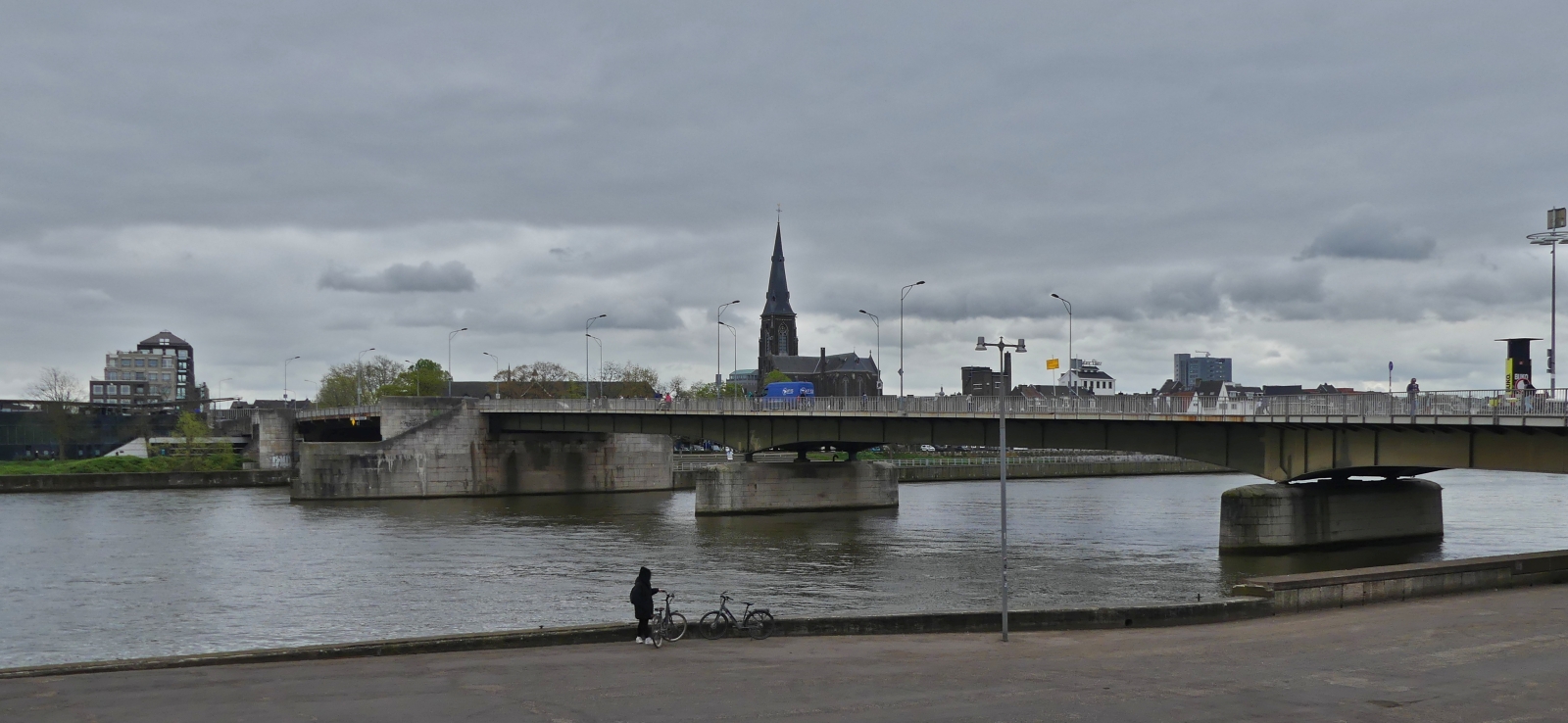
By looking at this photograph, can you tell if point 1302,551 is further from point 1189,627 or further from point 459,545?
point 459,545

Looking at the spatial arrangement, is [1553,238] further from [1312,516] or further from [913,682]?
[913,682]

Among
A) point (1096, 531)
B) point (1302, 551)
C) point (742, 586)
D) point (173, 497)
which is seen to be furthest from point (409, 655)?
point (173, 497)

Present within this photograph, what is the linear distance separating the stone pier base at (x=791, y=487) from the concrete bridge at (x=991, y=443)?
0.36 feet

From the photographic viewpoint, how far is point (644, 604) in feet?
86.1

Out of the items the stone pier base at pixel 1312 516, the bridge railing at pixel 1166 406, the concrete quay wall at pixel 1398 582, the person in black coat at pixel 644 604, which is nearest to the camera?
the person in black coat at pixel 644 604

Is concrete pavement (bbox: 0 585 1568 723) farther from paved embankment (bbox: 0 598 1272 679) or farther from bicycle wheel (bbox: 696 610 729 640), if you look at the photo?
bicycle wheel (bbox: 696 610 729 640)

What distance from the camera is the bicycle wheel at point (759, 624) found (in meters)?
27.5

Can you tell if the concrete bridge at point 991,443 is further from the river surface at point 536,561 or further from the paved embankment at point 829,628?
the paved embankment at point 829,628

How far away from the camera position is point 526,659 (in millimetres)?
24516

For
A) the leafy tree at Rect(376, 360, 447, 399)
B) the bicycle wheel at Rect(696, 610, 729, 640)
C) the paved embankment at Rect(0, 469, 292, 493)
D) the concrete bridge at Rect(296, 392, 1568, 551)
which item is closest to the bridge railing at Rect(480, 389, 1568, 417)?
the concrete bridge at Rect(296, 392, 1568, 551)

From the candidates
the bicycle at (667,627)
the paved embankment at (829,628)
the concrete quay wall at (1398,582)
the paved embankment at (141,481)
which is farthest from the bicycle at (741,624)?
the paved embankment at (141,481)

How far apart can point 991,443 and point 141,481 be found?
8359 centimetres

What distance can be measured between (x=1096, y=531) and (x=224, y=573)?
145 feet

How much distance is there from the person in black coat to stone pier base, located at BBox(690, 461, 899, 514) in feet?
182
